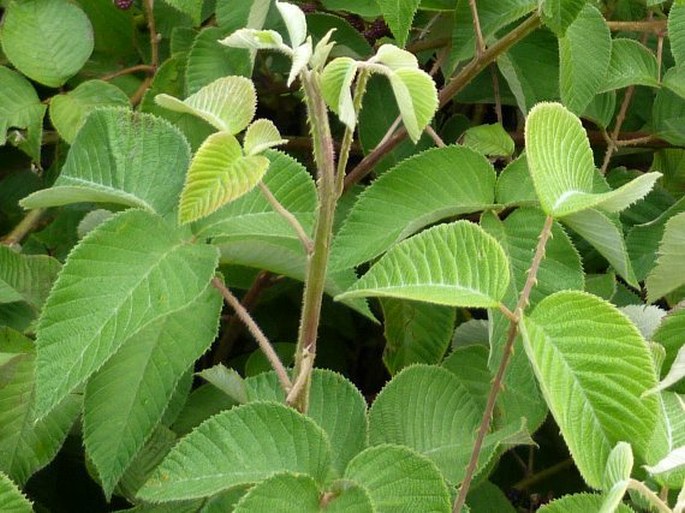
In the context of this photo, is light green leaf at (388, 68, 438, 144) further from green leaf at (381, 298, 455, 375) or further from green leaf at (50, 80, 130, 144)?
green leaf at (50, 80, 130, 144)

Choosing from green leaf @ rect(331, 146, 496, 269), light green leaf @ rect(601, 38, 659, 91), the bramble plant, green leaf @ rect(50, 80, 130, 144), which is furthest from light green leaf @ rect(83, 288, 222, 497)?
light green leaf @ rect(601, 38, 659, 91)

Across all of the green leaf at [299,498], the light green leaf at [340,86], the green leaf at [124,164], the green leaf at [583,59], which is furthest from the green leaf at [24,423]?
the green leaf at [583,59]

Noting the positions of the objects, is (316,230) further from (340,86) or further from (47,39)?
(47,39)

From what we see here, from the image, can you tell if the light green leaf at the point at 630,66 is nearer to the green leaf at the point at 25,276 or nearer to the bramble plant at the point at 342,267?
the bramble plant at the point at 342,267

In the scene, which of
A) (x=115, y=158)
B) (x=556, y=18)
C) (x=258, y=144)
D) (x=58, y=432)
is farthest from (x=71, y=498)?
(x=556, y=18)

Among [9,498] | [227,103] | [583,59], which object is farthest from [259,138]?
[583,59]
